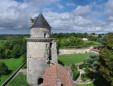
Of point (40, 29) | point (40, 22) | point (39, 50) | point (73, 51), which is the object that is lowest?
point (73, 51)

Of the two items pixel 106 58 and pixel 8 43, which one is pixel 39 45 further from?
pixel 8 43

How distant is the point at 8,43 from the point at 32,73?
4300cm

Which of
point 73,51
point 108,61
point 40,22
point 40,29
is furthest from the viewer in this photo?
point 73,51

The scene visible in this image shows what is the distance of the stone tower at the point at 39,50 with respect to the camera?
627 inches

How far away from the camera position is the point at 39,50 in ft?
52.5

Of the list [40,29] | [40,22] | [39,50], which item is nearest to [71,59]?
[39,50]

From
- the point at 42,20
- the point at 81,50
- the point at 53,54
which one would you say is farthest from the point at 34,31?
the point at 81,50

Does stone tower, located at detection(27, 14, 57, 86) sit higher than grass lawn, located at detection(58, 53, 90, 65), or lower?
higher

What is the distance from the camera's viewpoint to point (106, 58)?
1373 cm

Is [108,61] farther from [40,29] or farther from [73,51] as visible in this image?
[73,51]

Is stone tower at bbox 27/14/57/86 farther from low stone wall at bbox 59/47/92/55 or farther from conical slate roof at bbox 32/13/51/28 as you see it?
low stone wall at bbox 59/47/92/55

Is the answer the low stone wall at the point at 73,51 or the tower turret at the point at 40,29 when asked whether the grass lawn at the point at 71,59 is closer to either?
the low stone wall at the point at 73,51

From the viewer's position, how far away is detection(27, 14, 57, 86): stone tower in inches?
627

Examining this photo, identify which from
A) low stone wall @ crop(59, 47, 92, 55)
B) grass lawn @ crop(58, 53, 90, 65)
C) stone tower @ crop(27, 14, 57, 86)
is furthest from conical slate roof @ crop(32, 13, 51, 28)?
low stone wall @ crop(59, 47, 92, 55)
